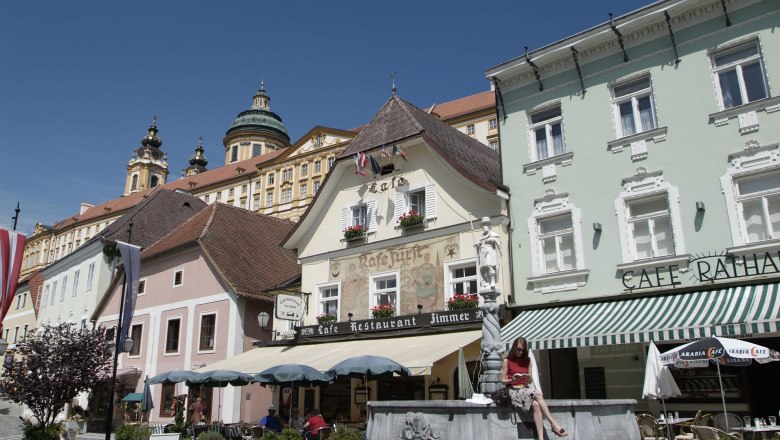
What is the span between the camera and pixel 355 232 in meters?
22.1

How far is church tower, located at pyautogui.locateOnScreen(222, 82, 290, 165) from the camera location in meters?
99.3

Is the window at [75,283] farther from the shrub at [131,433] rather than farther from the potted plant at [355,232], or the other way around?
the potted plant at [355,232]

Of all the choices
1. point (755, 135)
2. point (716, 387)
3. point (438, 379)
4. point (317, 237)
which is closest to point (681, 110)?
point (755, 135)

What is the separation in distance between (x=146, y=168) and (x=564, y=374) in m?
105

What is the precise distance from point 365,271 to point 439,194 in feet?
11.7

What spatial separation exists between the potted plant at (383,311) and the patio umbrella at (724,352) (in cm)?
941

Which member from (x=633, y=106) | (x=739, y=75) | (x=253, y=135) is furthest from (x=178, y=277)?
(x=253, y=135)

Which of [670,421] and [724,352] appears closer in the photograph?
[724,352]

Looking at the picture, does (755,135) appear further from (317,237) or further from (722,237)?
(317,237)

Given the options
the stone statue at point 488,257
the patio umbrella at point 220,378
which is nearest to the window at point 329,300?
the patio umbrella at point 220,378

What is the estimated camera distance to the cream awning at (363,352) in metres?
16.9

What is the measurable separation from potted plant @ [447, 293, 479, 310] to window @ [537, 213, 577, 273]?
2.08 meters

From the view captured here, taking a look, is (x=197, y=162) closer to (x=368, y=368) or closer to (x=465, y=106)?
(x=465, y=106)

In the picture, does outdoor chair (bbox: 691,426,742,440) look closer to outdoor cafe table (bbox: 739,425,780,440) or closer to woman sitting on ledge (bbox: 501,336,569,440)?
outdoor cafe table (bbox: 739,425,780,440)
